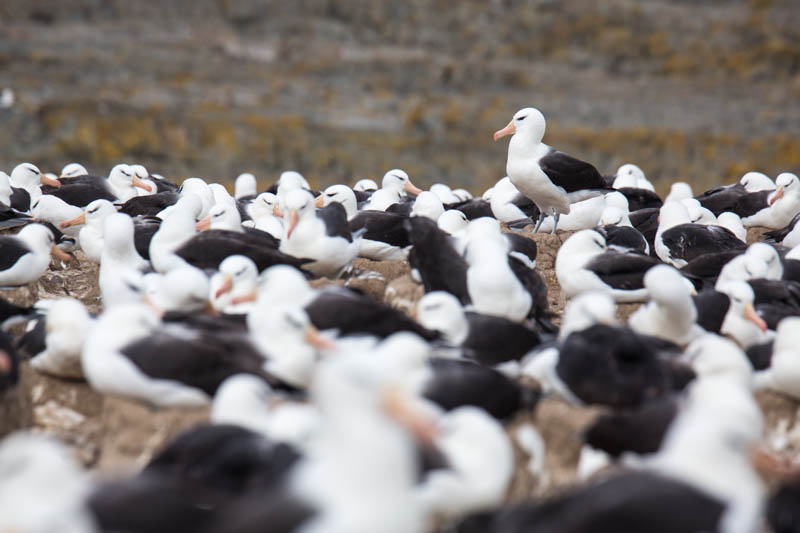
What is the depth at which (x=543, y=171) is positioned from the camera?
12.3m

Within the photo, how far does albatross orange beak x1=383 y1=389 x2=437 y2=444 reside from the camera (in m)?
4.69

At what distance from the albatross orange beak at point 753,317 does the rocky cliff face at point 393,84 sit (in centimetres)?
2269

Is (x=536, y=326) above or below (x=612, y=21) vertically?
above

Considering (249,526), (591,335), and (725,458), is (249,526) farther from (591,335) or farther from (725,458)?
(591,335)

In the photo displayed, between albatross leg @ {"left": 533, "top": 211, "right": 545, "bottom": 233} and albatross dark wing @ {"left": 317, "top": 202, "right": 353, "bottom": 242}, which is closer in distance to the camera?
albatross dark wing @ {"left": 317, "top": 202, "right": 353, "bottom": 242}

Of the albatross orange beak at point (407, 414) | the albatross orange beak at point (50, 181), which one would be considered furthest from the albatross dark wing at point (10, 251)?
the albatross orange beak at point (407, 414)

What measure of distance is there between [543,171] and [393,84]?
983 inches

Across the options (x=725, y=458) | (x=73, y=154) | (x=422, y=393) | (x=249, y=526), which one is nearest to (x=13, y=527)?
(x=249, y=526)

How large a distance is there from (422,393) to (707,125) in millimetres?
30990

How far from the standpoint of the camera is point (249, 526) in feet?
14.7

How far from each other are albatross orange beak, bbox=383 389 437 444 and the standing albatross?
7792 millimetres

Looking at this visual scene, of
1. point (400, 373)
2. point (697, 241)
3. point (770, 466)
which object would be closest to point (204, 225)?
point (697, 241)

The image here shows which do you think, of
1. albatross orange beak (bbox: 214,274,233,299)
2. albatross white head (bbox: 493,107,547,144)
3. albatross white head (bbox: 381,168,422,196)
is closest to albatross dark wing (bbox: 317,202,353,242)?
albatross orange beak (bbox: 214,274,233,299)

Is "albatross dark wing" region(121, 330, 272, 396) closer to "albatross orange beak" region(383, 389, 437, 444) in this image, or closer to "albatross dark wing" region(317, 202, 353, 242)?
"albatross orange beak" region(383, 389, 437, 444)
